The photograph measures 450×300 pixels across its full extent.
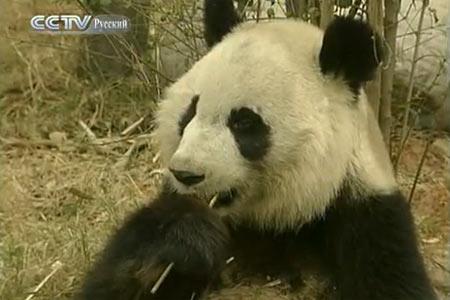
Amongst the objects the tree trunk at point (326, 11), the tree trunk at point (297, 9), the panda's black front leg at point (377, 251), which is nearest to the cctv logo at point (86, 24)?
the tree trunk at point (297, 9)

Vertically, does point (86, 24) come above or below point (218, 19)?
below

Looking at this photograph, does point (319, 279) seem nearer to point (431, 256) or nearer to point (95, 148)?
point (431, 256)

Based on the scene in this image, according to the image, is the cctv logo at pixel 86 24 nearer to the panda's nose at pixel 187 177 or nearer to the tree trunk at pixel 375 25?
the tree trunk at pixel 375 25

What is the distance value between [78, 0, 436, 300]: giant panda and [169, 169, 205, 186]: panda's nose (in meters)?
0.04

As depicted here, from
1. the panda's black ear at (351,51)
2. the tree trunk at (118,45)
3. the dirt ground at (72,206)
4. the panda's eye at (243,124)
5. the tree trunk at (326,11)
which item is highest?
the panda's black ear at (351,51)

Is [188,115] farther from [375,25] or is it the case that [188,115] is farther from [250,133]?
[375,25]

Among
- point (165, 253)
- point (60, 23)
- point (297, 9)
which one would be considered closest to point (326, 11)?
point (297, 9)

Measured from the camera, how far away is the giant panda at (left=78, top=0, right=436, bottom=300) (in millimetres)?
3451

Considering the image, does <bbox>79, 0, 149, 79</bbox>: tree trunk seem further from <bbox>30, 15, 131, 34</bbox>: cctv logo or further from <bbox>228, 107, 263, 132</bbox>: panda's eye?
<bbox>228, 107, 263, 132</bbox>: panda's eye

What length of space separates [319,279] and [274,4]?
1.58 metres

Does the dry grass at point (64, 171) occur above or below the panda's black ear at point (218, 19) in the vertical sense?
below

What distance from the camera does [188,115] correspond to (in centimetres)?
352

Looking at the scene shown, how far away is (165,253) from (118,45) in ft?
7.13

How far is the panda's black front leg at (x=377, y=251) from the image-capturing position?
3.52m
